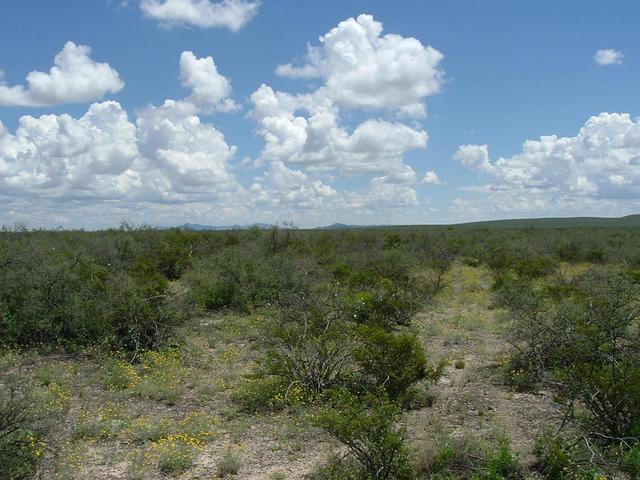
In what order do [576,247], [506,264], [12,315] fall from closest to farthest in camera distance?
1. [12,315]
2. [506,264]
3. [576,247]

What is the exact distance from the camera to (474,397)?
9297mm

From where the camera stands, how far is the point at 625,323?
27.2ft

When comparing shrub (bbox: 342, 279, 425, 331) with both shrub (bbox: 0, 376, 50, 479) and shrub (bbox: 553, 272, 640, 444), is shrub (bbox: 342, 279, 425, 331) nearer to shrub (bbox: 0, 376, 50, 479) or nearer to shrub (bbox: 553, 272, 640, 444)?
shrub (bbox: 553, 272, 640, 444)

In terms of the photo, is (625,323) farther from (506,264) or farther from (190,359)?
(506,264)

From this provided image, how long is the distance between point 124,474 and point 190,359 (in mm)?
5070

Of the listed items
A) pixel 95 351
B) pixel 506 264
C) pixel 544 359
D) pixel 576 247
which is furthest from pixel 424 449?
pixel 576 247

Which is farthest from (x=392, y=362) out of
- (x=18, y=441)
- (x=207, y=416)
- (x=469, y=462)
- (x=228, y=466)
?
(x=18, y=441)

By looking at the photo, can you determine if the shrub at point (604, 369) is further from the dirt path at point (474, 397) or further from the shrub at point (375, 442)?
the shrub at point (375, 442)

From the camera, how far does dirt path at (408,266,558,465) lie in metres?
7.83

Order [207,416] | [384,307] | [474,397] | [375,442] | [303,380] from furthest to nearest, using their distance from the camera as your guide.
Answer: [384,307]
[303,380]
[474,397]
[207,416]
[375,442]

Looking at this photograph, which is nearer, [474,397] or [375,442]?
[375,442]

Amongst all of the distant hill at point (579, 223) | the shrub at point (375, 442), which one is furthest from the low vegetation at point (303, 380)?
the distant hill at point (579, 223)

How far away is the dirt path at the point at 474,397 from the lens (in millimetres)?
7828

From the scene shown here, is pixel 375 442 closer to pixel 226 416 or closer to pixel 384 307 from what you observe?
pixel 226 416
